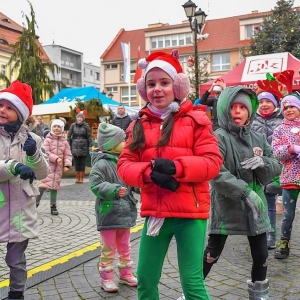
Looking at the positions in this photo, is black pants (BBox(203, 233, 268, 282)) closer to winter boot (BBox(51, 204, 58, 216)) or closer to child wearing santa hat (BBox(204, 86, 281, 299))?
child wearing santa hat (BBox(204, 86, 281, 299))

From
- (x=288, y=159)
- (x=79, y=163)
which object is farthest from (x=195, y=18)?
(x=288, y=159)

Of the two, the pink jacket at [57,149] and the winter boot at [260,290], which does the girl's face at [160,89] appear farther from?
the pink jacket at [57,149]

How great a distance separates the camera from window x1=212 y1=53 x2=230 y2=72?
5291cm

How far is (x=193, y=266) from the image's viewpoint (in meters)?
2.60

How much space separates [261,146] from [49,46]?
8314cm

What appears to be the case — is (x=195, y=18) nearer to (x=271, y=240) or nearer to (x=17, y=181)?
(x=271, y=240)

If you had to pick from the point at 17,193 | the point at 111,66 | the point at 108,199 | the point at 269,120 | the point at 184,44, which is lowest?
the point at 108,199

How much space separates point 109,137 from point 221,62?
5120cm

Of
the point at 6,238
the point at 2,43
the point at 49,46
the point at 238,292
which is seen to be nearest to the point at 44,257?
the point at 6,238

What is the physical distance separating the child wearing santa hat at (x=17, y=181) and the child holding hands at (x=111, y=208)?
561 mm

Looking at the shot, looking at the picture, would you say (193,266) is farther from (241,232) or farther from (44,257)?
(44,257)

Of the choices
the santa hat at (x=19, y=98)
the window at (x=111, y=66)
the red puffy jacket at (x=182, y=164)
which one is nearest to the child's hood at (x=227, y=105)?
the red puffy jacket at (x=182, y=164)

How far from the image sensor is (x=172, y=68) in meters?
2.79

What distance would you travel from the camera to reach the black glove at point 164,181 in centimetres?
247
